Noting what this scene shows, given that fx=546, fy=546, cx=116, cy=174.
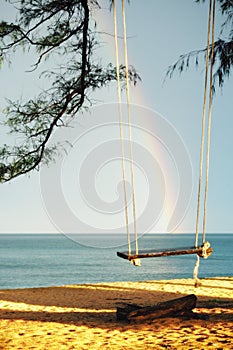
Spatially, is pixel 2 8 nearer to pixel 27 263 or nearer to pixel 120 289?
pixel 120 289

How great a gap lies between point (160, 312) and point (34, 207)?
184ft

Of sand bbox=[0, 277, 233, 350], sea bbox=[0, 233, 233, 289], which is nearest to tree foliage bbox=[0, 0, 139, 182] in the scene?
sand bbox=[0, 277, 233, 350]

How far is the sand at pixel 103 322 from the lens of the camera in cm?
484

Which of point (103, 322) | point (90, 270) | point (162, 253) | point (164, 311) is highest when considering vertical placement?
point (162, 253)

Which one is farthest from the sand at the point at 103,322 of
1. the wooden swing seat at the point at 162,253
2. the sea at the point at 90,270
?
the sea at the point at 90,270

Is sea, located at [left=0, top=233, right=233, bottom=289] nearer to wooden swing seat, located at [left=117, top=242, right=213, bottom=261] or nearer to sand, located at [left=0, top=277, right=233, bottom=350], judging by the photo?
sand, located at [left=0, top=277, right=233, bottom=350]

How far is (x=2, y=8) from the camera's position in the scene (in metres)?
6.52

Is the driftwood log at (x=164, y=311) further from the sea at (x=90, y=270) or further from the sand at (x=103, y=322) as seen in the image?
the sea at (x=90, y=270)

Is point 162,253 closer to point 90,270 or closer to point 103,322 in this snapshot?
point 103,322

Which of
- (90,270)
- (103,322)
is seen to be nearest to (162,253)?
(103,322)

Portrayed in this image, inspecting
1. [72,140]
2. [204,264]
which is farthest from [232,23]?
[204,264]

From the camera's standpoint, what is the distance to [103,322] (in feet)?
19.4

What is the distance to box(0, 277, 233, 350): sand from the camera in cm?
484

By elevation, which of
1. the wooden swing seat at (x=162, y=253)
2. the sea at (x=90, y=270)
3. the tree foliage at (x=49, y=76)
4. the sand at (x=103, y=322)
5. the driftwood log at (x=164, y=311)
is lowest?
the sea at (x=90, y=270)
